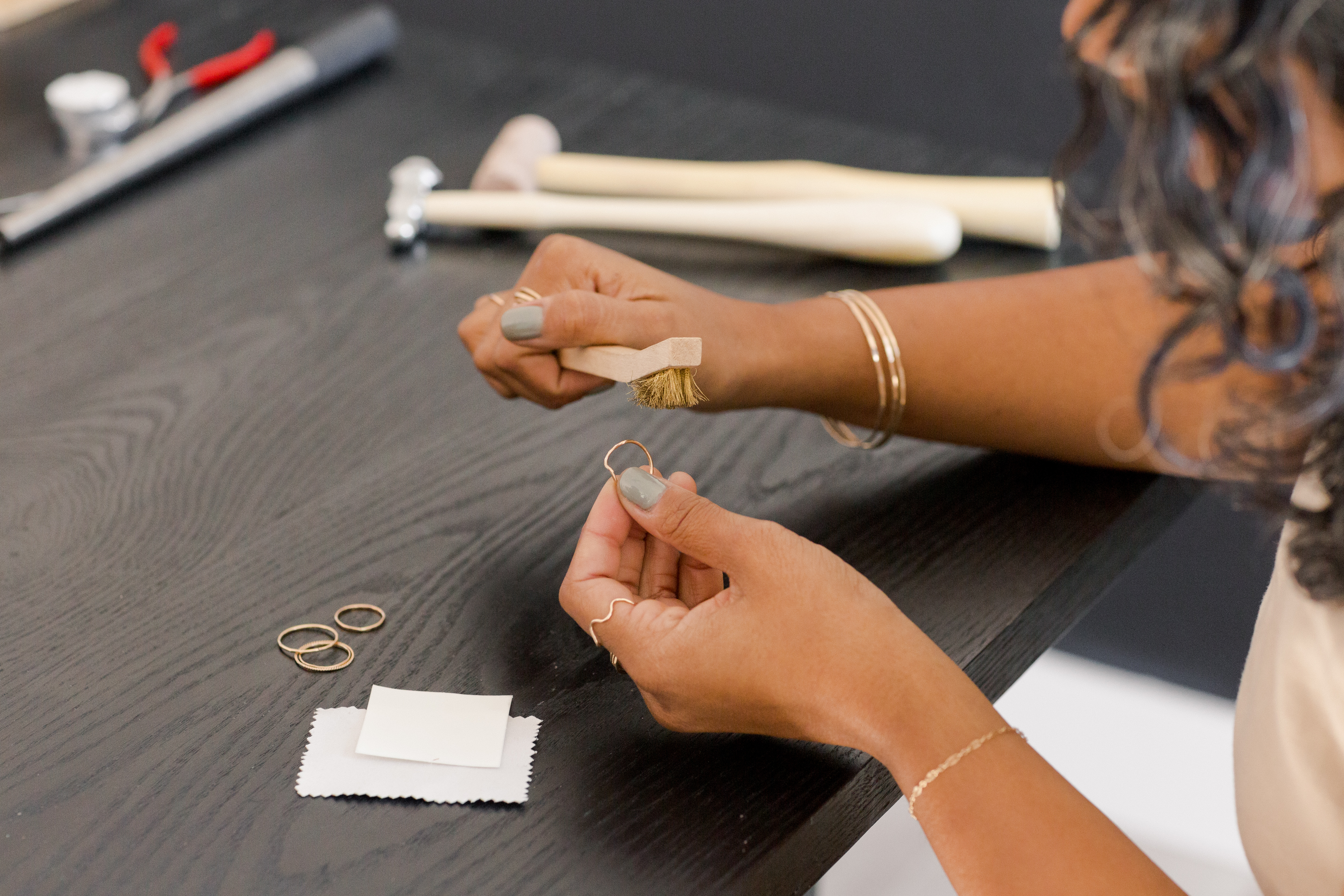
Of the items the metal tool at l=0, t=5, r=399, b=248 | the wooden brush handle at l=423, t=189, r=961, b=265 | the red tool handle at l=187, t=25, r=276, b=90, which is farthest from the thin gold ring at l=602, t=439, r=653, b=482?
the red tool handle at l=187, t=25, r=276, b=90

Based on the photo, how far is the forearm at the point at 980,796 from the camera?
1.69ft

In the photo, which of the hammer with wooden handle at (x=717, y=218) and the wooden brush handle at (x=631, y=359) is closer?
the wooden brush handle at (x=631, y=359)

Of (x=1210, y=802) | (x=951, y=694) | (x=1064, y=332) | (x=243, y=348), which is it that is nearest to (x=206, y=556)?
(x=243, y=348)

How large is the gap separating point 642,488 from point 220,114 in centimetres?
66

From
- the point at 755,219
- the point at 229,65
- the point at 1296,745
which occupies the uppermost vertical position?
the point at 229,65

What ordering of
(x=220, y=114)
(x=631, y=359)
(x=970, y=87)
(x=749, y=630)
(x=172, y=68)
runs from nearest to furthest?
(x=749, y=630) → (x=631, y=359) → (x=220, y=114) → (x=172, y=68) → (x=970, y=87)

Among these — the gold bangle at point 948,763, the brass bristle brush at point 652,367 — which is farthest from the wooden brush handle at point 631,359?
the gold bangle at point 948,763

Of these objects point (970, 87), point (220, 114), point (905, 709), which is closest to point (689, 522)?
point (905, 709)

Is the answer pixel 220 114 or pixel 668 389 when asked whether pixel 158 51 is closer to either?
pixel 220 114

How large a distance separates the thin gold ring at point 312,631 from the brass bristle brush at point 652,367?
0.65 feet

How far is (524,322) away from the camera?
2.26 feet

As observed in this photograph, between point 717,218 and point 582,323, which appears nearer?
point 582,323

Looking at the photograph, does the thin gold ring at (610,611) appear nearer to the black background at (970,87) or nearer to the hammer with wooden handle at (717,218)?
the hammer with wooden handle at (717,218)

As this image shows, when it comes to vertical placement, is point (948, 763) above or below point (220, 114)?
below
